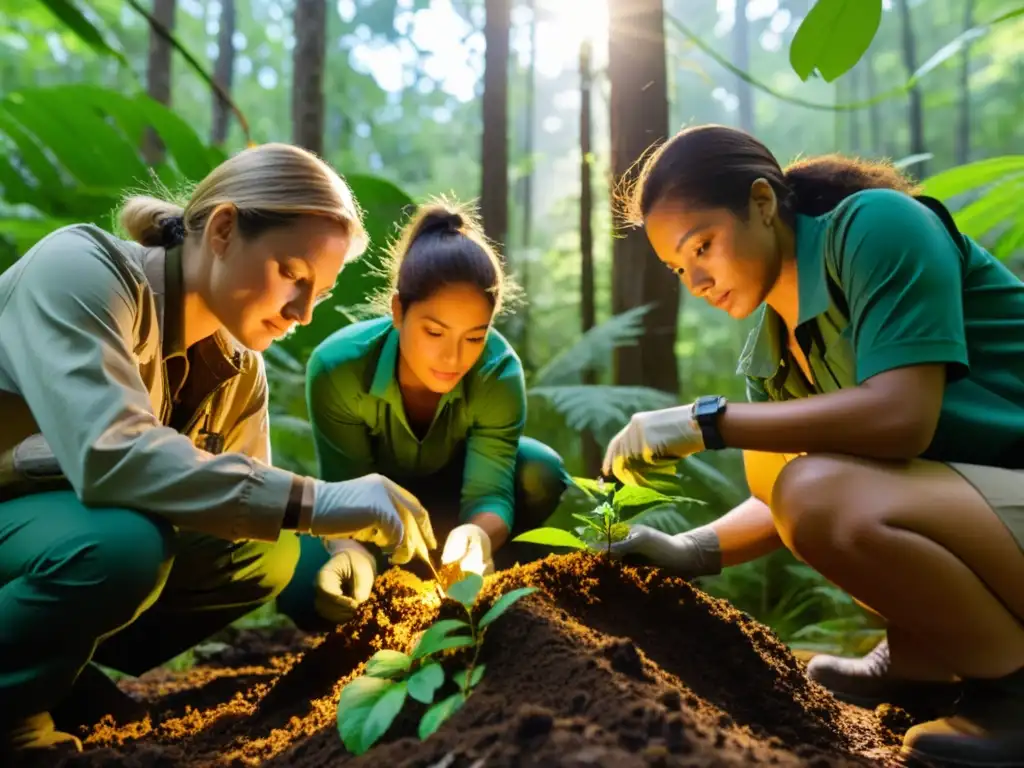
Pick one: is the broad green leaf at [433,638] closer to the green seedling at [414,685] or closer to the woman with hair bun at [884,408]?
the green seedling at [414,685]

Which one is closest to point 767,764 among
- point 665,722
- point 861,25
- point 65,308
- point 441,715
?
point 665,722

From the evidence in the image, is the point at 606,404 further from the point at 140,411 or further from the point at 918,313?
the point at 140,411

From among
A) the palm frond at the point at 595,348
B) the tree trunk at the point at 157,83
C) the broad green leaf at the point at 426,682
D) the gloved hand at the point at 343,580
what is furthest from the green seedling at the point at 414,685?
the tree trunk at the point at 157,83

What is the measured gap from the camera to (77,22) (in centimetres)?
57

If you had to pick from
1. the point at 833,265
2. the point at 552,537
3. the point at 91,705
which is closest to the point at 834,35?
the point at 833,265

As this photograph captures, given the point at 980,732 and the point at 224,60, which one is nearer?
the point at 980,732

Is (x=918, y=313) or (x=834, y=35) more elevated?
(x=834, y=35)

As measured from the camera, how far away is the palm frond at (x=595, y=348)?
2.82m

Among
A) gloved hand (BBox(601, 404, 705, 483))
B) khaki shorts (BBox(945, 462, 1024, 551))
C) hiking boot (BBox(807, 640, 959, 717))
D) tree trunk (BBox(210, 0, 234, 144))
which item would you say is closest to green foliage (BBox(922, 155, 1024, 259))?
khaki shorts (BBox(945, 462, 1024, 551))

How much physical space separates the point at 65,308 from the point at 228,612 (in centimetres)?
92

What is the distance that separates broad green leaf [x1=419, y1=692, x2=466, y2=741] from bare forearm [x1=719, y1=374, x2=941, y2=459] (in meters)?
0.68

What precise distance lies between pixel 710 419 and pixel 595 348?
1.65 m

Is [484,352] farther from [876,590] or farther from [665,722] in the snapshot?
[665,722]

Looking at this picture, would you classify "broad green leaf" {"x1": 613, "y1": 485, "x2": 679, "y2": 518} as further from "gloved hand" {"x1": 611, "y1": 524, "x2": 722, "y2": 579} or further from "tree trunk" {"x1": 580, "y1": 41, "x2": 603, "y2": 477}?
"tree trunk" {"x1": 580, "y1": 41, "x2": 603, "y2": 477}
